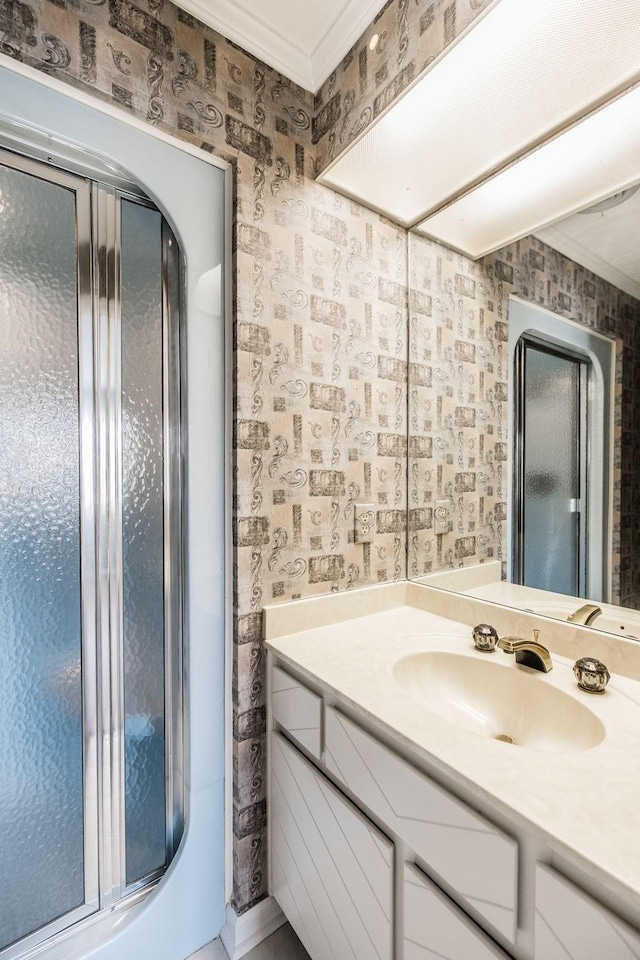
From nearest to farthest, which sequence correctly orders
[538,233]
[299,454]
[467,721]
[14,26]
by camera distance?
[14,26] < [467,721] < [538,233] < [299,454]

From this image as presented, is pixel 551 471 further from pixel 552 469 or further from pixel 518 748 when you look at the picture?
pixel 518 748

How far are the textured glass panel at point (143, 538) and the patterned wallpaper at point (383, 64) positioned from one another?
1.94ft

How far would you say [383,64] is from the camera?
45.3 inches

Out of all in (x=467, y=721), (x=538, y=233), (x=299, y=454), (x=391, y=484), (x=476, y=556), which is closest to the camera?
(x=467, y=721)

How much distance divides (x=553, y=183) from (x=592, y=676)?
1.25 meters

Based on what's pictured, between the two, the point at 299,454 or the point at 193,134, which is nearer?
the point at 193,134

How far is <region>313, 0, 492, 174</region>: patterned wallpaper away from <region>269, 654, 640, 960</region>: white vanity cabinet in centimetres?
151

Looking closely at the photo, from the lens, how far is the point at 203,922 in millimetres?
1225

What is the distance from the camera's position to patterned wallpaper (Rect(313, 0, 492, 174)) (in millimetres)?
996

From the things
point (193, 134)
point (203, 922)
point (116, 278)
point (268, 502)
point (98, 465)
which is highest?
point (193, 134)

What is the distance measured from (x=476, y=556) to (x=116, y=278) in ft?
4.39

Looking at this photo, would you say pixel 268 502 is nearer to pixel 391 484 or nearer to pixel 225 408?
pixel 225 408

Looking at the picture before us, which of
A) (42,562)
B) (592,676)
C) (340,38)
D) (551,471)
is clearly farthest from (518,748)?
(340,38)

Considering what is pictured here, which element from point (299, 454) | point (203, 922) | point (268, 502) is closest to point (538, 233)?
point (299, 454)
